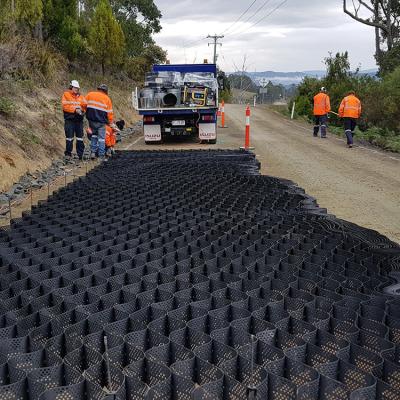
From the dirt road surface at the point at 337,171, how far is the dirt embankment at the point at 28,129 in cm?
235

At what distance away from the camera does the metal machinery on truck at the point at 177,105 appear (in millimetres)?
13016

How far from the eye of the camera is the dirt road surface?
267 inches

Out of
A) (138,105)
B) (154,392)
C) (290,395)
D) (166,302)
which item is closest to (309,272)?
(166,302)

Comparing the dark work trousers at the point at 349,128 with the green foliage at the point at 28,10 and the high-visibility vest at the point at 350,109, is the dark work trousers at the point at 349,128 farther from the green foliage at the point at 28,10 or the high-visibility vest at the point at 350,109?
the green foliage at the point at 28,10

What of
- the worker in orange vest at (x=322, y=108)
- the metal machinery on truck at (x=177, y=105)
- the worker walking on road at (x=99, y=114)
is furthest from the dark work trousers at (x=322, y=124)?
the worker walking on road at (x=99, y=114)

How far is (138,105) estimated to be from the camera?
1297 cm

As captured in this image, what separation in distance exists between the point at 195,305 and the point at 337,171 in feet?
24.9

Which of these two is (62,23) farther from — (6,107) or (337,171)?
(337,171)

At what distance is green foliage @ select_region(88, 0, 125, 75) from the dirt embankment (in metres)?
4.82

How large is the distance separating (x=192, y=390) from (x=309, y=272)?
5.13 ft

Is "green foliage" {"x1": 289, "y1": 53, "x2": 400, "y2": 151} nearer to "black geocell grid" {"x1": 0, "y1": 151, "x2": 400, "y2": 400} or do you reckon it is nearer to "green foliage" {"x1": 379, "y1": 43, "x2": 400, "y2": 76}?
"green foliage" {"x1": 379, "y1": 43, "x2": 400, "y2": 76}

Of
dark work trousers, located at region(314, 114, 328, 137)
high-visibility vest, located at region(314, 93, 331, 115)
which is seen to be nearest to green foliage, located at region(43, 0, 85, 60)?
high-visibility vest, located at region(314, 93, 331, 115)

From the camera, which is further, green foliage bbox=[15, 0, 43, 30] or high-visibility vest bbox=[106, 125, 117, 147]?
green foliage bbox=[15, 0, 43, 30]

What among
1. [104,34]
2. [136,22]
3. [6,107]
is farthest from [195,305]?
[136,22]
